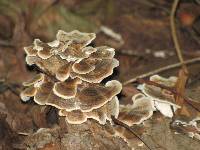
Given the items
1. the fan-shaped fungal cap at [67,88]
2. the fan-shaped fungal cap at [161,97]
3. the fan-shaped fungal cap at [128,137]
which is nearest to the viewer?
the fan-shaped fungal cap at [67,88]

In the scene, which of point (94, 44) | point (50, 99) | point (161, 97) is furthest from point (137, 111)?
point (94, 44)

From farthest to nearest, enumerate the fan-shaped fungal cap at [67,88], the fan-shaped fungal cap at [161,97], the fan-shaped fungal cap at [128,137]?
the fan-shaped fungal cap at [161,97] → the fan-shaped fungal cap at [128,137] → the fan-shaped fungal cap at [67,88]

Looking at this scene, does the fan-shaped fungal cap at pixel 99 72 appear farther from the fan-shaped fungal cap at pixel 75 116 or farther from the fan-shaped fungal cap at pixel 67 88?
the fan-shaped fungal cap at pixel 75 116

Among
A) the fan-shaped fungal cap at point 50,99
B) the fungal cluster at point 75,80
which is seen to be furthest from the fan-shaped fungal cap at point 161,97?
the fan-shaped fungal cap at point 50,99

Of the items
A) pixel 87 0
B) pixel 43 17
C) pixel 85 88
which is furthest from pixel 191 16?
pixel 85 88

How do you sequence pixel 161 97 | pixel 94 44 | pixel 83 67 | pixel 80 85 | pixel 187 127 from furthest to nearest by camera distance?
pixel 94 44
pixel 161 97
pixel 187 127
pixel 80 85
pixel 83 67

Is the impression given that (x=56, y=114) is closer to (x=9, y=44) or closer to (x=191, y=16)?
(x=9, y=44)

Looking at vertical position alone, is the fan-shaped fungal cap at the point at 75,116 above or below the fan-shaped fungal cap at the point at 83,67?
below

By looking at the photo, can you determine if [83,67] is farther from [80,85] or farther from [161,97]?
[161,97]
